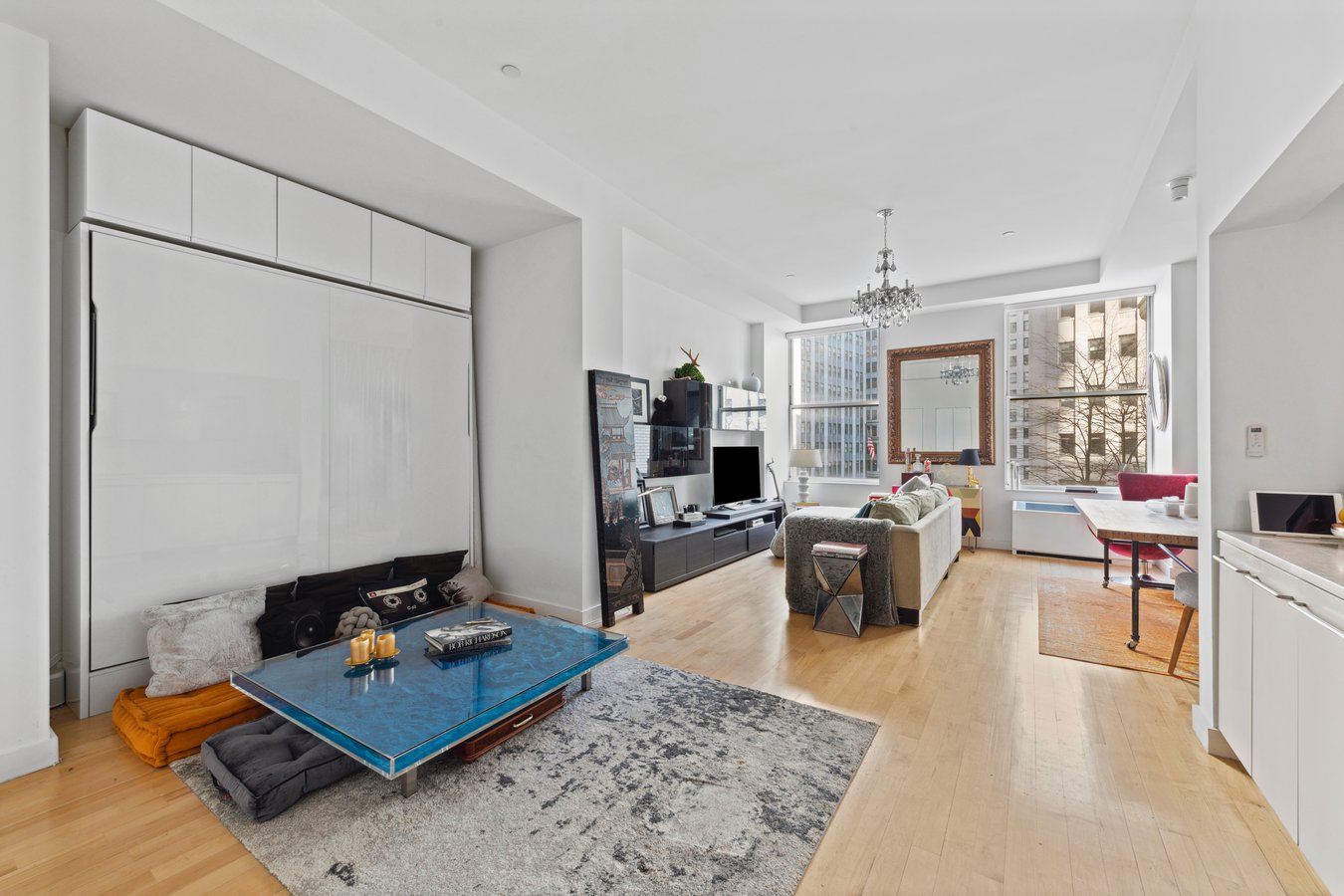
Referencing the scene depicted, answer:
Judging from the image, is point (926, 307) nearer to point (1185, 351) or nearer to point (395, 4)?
point (1185, 351)

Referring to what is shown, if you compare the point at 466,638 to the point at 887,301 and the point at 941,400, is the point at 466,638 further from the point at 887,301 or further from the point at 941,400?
the point at 941,400

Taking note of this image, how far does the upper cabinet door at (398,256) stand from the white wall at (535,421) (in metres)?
0.54

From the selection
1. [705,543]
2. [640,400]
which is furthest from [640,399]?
[705,543]

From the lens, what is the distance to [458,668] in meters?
2.41

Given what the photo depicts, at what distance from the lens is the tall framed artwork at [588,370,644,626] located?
3.87m

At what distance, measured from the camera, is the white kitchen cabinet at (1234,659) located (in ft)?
6.39

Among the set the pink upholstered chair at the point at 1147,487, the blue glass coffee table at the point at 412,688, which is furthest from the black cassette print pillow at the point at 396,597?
the pink upholstered chair at the point at 1147,487

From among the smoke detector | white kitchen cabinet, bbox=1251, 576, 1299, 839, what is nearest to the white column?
white kitchen cabinet, bbox=1251, 576, 1299, 839

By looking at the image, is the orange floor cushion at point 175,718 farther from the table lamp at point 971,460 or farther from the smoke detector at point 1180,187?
the table lamp at point 971,460

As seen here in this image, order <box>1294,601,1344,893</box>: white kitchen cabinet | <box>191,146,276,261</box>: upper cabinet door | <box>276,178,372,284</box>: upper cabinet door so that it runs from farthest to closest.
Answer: <box>276,178,372,284</box>: upper cabinet door → <box>191,146,276,261</box>: upper cabinet door → <box>1294,601,1344,893</box>: white kitchen cabinet

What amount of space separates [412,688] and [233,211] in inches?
103

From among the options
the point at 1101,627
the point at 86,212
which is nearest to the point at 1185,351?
the point at 1101,627

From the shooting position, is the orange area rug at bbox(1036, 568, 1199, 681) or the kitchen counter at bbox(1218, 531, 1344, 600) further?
the orange area rug at bbox(1036, 568, 1199, 681)

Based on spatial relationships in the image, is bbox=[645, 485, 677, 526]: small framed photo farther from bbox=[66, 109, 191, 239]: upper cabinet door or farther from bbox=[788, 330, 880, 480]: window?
bbox=[66, 109, 191, 239]: upper cabinet door
